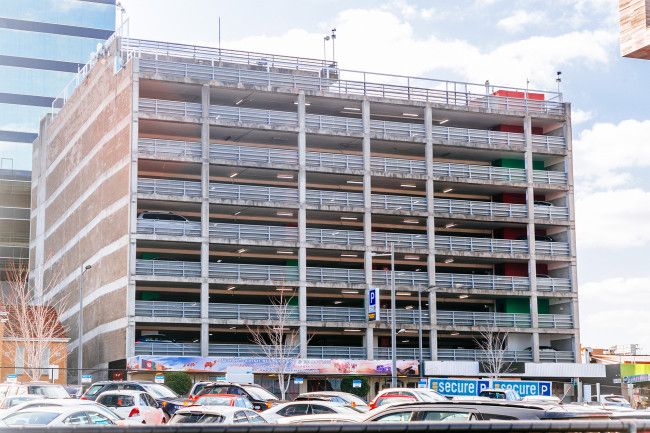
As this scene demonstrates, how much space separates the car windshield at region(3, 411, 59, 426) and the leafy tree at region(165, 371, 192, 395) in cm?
4797

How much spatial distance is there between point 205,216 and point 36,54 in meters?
55.9

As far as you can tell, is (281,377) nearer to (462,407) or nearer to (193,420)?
(193,420)

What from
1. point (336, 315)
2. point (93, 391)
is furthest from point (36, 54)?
point (93, 391)

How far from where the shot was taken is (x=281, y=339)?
7838 cm

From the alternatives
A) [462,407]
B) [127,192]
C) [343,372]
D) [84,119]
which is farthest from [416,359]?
[462,407]

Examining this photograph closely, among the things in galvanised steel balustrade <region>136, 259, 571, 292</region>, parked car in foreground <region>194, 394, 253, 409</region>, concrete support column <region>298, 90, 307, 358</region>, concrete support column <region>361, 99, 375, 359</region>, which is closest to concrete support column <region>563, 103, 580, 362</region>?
galvanised steel balustrade <region>136, 259, 571, 292</region>

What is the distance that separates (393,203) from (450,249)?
19.6 feet

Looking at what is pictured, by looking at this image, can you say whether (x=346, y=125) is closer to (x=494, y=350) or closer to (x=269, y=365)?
(x=269, y=365)

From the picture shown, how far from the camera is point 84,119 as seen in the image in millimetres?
92938

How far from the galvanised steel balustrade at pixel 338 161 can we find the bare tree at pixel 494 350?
12.5 m

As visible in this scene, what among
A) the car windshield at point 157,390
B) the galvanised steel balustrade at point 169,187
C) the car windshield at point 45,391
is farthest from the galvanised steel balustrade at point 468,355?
the car windshield at point 45,391

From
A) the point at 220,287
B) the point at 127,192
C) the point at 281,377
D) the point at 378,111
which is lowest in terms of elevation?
the point at 281,377

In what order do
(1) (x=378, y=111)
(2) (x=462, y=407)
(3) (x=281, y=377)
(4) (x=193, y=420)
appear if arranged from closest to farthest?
1. (2) (x=462, y=407)
2. (4) (x=193, y=420)
3. (3) (x=281, y=377)
4. (1) (x=378, y=111)

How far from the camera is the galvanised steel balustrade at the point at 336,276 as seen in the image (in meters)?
77.6
